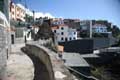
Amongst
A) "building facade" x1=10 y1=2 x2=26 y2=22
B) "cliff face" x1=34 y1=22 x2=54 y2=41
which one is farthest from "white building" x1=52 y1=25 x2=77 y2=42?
"cliff face" x1=34 y1=22 x2=54 y2=41

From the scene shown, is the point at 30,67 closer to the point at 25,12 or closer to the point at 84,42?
the point at 84,42

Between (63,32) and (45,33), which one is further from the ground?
(63,32)

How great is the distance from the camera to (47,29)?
35156mm

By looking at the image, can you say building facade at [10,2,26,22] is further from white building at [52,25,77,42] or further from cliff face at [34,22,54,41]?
cliff face at [34,22,54,41]

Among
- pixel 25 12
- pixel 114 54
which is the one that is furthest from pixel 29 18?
pixel 114 54

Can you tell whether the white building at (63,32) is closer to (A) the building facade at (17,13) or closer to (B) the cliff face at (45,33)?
(A) the building facade at (17,13)

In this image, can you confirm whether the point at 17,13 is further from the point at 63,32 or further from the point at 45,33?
the point at 45,33

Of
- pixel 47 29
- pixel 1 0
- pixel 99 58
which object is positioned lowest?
pixel 99 58

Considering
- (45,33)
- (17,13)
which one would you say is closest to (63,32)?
(17,13)

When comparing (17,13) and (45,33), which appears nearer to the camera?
(45,33)

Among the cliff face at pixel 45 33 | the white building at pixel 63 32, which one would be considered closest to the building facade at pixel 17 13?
the white building at pixel 63 32

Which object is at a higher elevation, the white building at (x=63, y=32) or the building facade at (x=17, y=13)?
the building facade at (x=17, y=13)

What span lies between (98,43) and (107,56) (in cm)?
767

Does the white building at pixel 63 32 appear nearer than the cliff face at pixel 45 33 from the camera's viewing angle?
No
